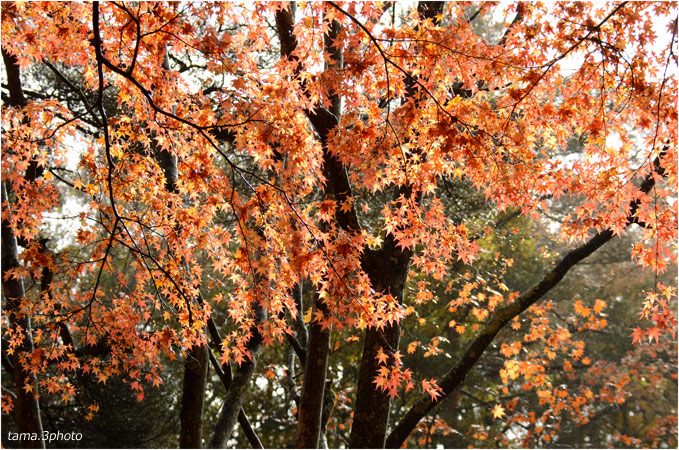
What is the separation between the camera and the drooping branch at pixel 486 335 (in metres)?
4.26

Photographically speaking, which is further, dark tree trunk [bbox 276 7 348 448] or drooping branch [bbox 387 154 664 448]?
drooping branch [bbox 387 154 664 448]

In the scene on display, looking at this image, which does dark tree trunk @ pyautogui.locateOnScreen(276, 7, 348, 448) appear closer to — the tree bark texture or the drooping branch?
the tree bark texture

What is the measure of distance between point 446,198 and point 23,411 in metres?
6.29

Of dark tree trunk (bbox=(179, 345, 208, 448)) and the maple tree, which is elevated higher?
the maple tree

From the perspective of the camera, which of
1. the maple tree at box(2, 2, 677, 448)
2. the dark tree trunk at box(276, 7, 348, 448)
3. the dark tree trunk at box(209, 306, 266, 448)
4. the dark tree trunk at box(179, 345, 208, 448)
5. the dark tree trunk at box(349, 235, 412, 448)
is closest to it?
the maple tree at box(2, 2, 677, 448)

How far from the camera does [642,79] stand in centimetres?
328

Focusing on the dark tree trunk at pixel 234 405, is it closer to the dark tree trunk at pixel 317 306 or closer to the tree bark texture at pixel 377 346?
the dark tree trunk at pixel 317 306

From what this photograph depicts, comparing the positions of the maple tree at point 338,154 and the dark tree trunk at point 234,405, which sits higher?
the maple tree at point 338,154

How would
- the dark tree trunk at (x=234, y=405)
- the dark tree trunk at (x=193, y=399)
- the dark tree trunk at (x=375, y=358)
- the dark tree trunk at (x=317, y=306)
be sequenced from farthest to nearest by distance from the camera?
the dark tree trunk at (x=234, y=405) < the dark tree trunk at (x=193, y=399) < the dark tree trunk at (x=375, y=358) < the dark tree trunk at (x=317, y=306)

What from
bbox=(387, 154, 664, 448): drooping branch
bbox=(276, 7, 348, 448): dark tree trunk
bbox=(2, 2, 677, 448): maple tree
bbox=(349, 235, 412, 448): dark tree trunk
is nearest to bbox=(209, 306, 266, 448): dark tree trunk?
bbox=(2, 2, 677, 448): maple tree

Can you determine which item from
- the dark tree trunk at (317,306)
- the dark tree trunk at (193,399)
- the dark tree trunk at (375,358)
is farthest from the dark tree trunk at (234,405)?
the dark tree trunk at (375,358)

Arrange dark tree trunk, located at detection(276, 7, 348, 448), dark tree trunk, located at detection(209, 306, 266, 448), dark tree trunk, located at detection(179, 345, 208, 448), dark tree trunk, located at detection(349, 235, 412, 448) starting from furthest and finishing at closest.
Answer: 1. dark tree trunk, located at detection(209, 306, 266, 448)
2. dark tree trunk, located at detection(179, 345, 208, 448)
3. dark tree trunk, located at detection(349, 235, 412, 448)
4. dark tree trunk, located at detection(276, 7, 348, 448)

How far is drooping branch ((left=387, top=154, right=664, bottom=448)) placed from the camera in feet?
14.0

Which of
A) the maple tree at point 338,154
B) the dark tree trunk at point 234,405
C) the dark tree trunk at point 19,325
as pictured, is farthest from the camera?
the dark tree trunk at point 234,405
